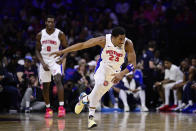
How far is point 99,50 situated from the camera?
14078 mm

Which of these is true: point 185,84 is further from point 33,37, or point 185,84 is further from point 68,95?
point 33,37

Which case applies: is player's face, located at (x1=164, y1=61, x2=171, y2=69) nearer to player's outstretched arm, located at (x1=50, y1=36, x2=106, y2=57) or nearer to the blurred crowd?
the blurred crowd

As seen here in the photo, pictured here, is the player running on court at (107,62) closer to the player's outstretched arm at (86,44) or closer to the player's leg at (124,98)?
the player's outstretched arm at (86,44)

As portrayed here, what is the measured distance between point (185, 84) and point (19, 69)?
4.64 meters

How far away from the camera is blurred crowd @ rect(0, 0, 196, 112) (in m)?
11.6

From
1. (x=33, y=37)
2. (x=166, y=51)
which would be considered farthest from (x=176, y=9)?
(x=33, y=37)

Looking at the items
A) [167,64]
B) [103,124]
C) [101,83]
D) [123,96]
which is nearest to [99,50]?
[123,96]

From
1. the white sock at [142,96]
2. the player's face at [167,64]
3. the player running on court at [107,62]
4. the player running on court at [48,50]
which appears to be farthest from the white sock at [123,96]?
the player running on court at [107,62]

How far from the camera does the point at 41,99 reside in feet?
38.1

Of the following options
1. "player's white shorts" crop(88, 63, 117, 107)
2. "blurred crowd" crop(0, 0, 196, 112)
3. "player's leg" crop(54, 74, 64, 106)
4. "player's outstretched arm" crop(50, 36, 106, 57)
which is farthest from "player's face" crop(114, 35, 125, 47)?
"blurred crowd" crop(0, 0, 196, 112)

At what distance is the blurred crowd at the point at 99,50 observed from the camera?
1165 cm

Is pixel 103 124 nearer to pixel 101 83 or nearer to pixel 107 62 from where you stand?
pixel 101 83

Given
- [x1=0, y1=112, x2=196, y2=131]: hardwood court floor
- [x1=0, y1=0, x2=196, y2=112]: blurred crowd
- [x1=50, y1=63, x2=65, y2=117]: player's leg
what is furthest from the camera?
[x1=0, y1=0, x2=196, y2=112]: blurred crowd

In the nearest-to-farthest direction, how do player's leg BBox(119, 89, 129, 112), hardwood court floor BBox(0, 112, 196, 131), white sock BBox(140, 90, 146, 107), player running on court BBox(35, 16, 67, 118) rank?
1. hardwood court floor BBox(0, 112, 196, 131)
2. player running on court BBox(35, 16, 67, 118)
3. player's leg BBox(119, 89, 129, 112)
4. white sock BBox(140, 90, 146, 107)
